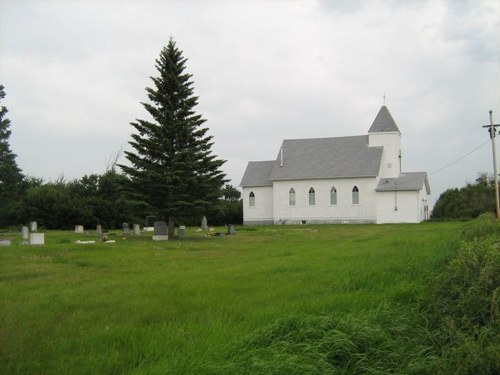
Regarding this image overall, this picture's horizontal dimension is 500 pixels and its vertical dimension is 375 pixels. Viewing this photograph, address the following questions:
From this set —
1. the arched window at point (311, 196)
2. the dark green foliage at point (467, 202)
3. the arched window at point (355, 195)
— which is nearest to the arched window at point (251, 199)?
the arched window at point (311, 196)

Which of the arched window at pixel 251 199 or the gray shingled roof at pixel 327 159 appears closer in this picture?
the gray shingled roof at pixel 327 159

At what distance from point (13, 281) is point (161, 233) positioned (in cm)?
1610

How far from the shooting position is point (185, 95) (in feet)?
93.3

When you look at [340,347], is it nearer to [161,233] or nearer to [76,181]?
[161,233]

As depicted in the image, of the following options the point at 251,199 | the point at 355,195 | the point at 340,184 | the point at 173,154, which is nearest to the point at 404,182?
the point at 355,195

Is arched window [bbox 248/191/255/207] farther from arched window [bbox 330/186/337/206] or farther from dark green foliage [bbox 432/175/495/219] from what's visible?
dark green foliage [bbox 432/175/495/219]

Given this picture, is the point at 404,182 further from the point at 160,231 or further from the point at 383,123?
the point at 160,231

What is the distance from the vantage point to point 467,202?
55.9 m

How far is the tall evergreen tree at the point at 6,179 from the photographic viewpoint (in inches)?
1672

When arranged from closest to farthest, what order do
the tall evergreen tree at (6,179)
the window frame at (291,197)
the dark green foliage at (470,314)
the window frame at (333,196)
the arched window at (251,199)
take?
the dark green foliage at (470,314)
the tall evergreen tree at (6,179)
the window frame at (333,196)
the window frame at (291,197)
the arched window at (251,199)

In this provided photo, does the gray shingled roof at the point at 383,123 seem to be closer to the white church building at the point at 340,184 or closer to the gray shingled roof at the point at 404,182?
the white church building at the point at 340,184

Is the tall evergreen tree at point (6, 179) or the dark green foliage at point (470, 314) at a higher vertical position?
the tall evergreen tree at point (6, 179)

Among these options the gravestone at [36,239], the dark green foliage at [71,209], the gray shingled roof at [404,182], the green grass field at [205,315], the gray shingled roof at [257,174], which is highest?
the gray shingled roof at [257,174]

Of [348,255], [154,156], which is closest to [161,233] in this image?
[154,156]
